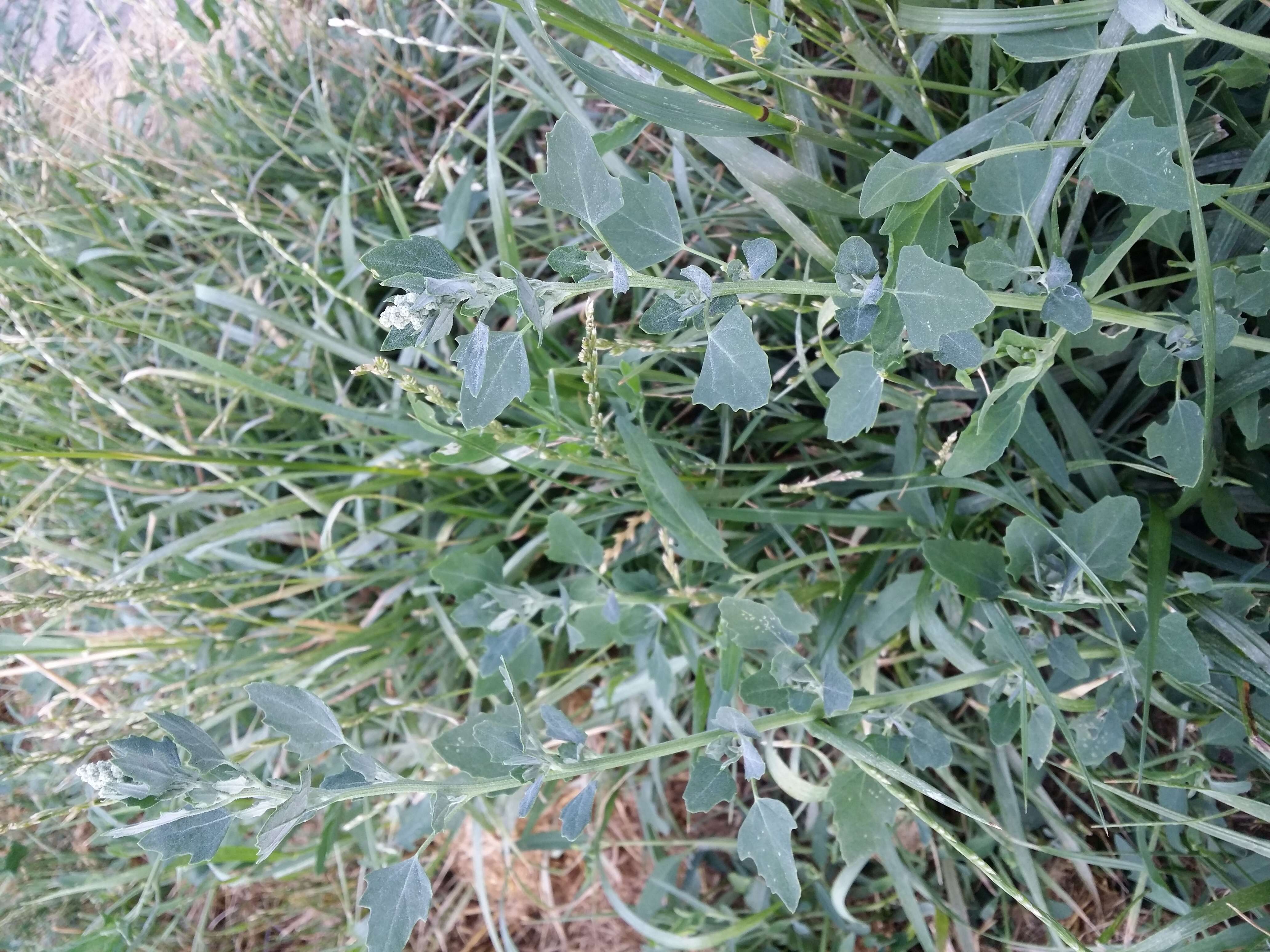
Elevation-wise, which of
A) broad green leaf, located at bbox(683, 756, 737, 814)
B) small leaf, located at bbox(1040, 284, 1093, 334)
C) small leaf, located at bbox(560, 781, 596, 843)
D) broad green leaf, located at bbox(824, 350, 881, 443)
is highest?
small leaf, located at bbox(1040, 284, 1093, 334)

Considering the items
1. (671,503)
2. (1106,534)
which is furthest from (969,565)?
(671,503)

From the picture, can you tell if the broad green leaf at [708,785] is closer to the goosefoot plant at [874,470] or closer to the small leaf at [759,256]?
the goosefoot plant at [874,470]

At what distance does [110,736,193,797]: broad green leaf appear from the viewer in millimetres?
619

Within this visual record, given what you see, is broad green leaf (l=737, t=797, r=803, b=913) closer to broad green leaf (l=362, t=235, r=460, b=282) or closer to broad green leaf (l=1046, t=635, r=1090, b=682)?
broad green leaf (l=1046, t=635, r=1090, b=682)

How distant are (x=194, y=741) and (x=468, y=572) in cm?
50

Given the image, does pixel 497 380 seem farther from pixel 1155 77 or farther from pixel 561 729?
pixel 1155 77

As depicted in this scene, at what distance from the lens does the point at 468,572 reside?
1143 millimetres

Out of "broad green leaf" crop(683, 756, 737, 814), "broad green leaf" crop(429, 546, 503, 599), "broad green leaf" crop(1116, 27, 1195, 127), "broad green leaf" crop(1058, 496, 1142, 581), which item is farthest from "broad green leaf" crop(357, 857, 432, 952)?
"broad green leaf" crop(1116, 27, 1195, 127)

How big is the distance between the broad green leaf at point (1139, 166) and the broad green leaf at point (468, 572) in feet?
2.67

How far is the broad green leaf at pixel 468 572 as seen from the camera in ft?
3.72

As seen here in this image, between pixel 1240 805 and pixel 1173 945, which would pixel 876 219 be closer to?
pixel 1240 805

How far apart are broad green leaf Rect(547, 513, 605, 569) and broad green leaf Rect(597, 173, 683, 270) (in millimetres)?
417

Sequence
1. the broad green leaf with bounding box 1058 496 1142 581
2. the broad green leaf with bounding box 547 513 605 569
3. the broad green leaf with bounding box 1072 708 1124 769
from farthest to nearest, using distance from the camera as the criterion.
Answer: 1. the broad green leaf with bounding box 547 513 605 569
2. the broad green leaf with bounding box 1072 708 1124 769
3. the broad green leaf with bounding box 1058 496 1142 581

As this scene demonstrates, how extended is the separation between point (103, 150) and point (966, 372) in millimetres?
1676
